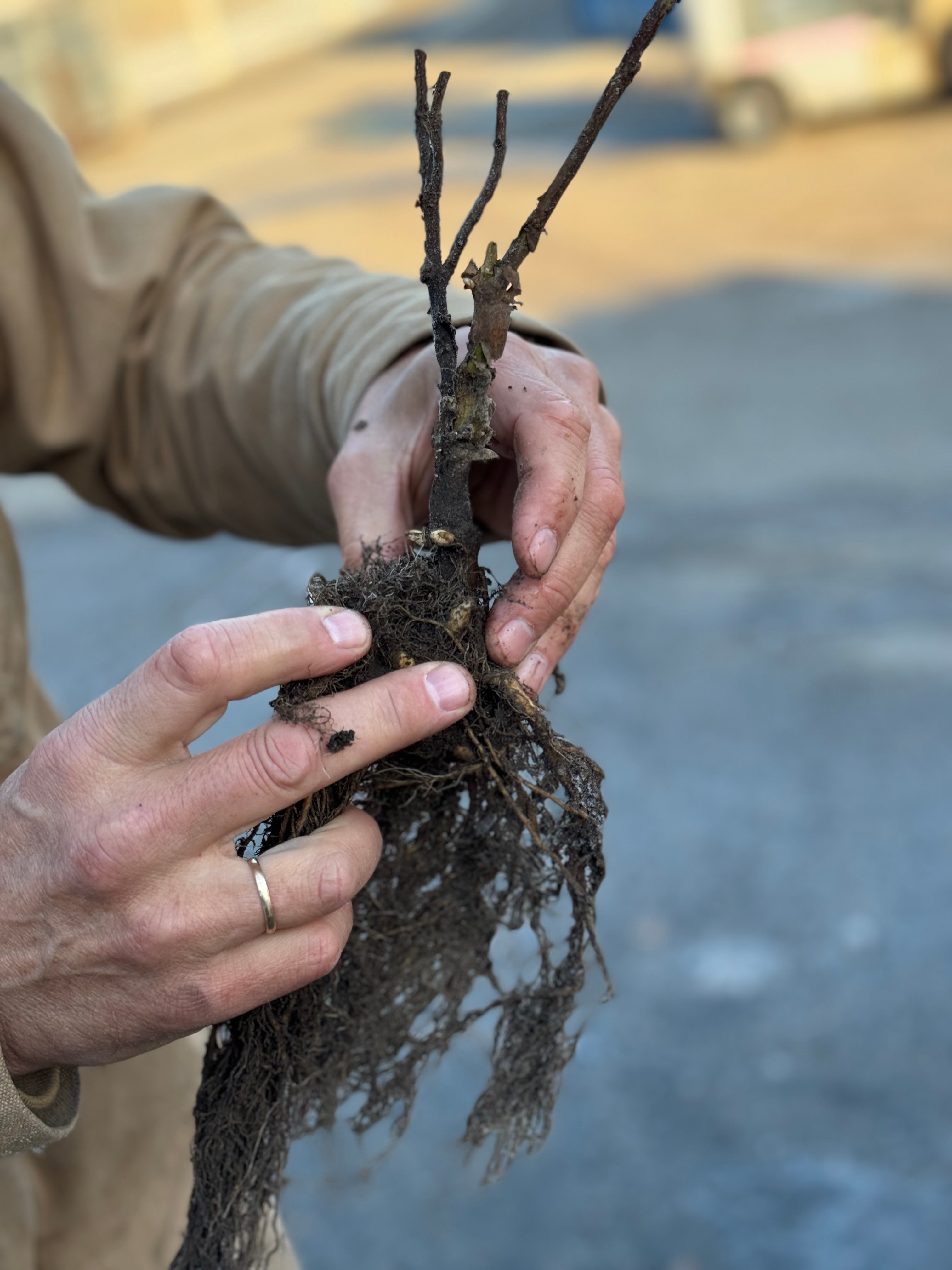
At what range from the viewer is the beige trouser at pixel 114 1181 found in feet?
4.00

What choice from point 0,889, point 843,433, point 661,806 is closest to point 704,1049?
point 661,806

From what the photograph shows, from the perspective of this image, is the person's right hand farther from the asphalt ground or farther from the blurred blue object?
the blurred blue object

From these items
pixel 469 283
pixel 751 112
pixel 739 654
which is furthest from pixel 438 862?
pixel 751 112

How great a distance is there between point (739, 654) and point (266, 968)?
112 inches

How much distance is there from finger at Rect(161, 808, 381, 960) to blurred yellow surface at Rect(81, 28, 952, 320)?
17.5ft

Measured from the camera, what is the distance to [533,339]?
4.17 feet

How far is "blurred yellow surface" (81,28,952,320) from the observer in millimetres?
7324

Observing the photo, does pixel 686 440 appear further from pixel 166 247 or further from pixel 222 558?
pixel 166 247

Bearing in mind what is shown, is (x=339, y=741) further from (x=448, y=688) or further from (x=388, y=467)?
(x=388, y=467)

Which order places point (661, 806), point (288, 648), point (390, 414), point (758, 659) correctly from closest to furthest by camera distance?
point (288, 648) < point (390, 414) < point (661, 806) < point (758, 659)

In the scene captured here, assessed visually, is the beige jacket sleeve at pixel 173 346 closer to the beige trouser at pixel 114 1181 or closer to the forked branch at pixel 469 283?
the forked branch at pixel 469 283

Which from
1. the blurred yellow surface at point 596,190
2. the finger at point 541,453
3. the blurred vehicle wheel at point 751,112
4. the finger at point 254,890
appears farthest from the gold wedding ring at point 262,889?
the blurred vehicle wheel at point 751,112

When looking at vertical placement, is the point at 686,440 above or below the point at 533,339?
below

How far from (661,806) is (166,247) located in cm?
205
